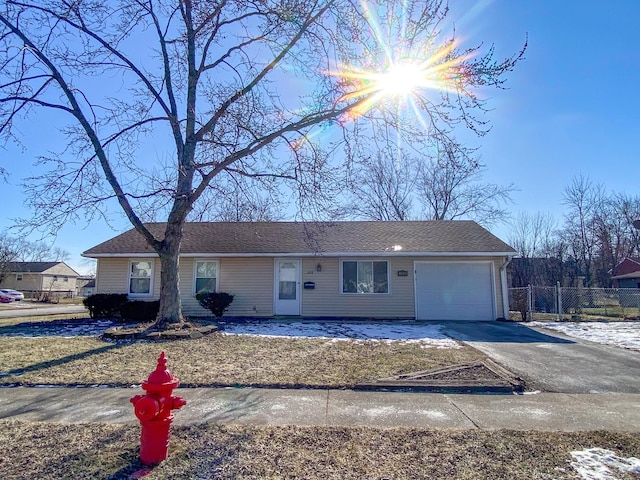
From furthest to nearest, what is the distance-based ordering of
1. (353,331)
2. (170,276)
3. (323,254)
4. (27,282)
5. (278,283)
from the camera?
(27,282) → (278,283) → (323,254) → (353,331) → (170,276)

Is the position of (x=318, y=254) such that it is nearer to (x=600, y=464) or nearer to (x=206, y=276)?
(x=206, y=276)

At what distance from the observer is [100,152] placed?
9625mm

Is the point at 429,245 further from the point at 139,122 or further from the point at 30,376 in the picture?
the point at 30,376

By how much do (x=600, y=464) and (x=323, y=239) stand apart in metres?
12.1

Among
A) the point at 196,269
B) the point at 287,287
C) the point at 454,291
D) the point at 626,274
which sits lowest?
the point at 454,291

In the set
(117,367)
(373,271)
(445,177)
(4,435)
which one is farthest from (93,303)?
(445,177)

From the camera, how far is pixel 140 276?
1449cm

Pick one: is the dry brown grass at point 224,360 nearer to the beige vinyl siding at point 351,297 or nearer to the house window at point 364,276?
the beige vinyl siding at point 351,297

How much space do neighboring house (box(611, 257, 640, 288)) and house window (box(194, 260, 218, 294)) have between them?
3390cm

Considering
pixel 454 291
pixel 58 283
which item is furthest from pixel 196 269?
pixel 58 283

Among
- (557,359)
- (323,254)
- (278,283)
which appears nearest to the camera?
(557,359)

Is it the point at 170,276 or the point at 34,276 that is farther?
the point at 34,276

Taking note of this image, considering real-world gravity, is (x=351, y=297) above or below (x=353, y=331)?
above

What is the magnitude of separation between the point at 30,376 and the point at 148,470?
3.98 metres
